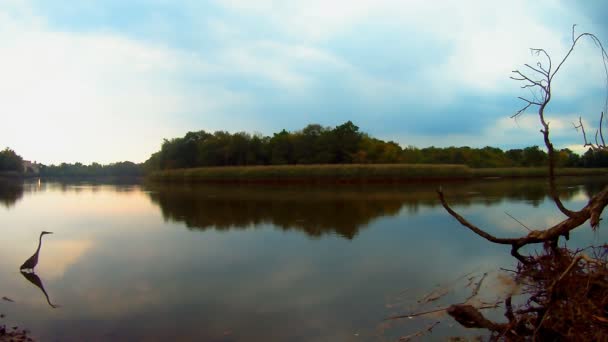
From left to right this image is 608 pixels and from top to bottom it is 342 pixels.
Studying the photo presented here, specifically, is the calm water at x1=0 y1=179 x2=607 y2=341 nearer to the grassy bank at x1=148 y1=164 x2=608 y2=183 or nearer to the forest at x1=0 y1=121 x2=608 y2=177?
the grassy bank at x1=148 y1=164 x2=608 y2=183

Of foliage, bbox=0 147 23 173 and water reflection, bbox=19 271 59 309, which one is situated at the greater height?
foliage, bbox=0 147 23 173

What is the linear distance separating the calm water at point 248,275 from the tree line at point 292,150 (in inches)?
1738

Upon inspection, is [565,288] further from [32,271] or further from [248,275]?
[32,271]

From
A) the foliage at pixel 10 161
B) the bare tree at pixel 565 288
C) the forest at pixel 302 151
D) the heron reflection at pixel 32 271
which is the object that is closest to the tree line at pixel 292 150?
the forest at pixel 302 151

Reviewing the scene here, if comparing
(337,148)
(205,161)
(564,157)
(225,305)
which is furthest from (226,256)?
(564,157)

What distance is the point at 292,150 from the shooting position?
63562 mm

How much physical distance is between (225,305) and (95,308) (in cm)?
215

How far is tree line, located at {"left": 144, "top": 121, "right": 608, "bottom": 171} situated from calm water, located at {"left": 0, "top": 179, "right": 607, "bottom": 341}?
4415 centimetres

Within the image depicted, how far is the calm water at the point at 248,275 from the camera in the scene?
18.8ft

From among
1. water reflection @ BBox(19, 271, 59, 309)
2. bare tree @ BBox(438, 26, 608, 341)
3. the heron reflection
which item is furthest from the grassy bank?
bare tree @ BBox(438, 26, 608, 341)

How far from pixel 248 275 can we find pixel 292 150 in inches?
2179

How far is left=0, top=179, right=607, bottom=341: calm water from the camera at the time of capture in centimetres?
573

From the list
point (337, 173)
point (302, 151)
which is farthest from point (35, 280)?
point (302, 151)

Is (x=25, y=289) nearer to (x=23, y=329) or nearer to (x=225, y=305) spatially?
(x=23, y=329)
